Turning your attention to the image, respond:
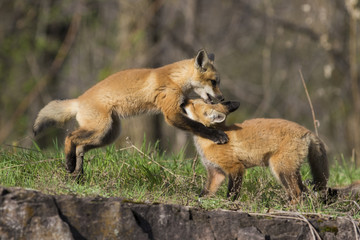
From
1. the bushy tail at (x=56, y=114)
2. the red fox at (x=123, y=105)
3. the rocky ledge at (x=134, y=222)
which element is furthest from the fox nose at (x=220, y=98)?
the rocky ledge at (x=134, y=222)

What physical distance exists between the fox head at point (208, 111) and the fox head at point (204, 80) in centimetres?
35

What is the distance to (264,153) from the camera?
20.4 feet

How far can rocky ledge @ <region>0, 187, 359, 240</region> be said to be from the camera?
13.5 ft

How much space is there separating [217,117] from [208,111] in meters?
0.18

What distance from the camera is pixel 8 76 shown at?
61.6 ft

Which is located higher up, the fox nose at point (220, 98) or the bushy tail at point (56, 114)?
the fox nose at point (220, 98)

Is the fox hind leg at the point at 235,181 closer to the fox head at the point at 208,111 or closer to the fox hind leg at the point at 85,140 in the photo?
the fox head at the point at 208,111

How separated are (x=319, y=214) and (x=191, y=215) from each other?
136cm

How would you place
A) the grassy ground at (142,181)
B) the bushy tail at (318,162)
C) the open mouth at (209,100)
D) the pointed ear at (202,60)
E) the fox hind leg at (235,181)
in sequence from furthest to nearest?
1. the pointed ear at (202,60)
2. the open mouth at (209,100)
3. the bushy tail at (318,162)
4. the fox hind leg at (235,181)
5. the grassy ground at (142,181)

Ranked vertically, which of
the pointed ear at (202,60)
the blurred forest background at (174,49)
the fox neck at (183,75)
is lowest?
the blurred forest background at (174,49)

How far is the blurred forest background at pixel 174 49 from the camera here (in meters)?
14.4

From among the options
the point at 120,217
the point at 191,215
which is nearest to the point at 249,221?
the point at 191,215

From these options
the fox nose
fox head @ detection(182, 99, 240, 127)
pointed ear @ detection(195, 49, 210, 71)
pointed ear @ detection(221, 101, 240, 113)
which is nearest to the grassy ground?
fox head @ detection(182, 99, 240, 127)

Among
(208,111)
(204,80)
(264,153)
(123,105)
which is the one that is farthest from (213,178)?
(204,80)
